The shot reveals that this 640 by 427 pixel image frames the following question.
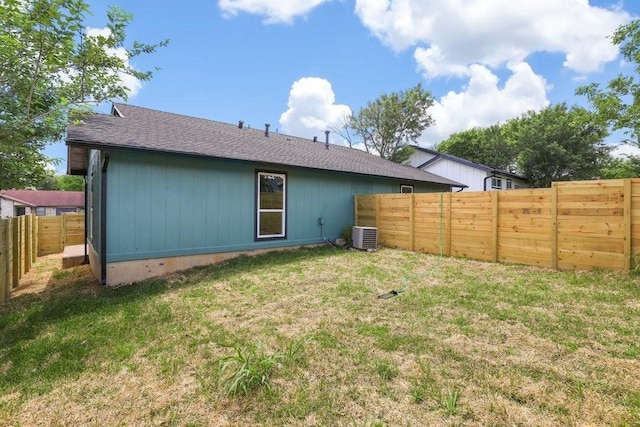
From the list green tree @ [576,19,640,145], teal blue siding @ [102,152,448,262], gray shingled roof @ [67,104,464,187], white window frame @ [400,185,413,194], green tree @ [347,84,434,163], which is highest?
green tree @ [347,84,434,163]

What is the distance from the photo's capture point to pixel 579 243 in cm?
566

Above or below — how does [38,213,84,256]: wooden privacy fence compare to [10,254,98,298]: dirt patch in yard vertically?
above

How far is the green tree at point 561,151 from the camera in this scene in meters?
20.9

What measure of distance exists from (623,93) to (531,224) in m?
11.1

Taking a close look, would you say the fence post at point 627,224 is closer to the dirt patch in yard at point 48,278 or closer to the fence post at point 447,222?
the fence post at point 447,222

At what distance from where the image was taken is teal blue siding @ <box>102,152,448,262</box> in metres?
5.80

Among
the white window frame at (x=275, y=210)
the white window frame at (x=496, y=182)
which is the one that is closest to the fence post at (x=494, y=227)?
the white window frame at (x=275, y=210)

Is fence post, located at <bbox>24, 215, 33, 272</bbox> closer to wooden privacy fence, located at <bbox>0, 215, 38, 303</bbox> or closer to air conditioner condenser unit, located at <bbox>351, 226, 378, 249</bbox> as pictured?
wooden privacy fence, located at <bbox>0, 215, 38, 303</bbox>

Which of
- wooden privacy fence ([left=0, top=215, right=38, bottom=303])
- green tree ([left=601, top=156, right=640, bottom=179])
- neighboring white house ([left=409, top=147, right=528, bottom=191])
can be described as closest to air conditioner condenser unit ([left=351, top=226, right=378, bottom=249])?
wooden privacy fence ([left=0, top=215, right=38, bottom=303])

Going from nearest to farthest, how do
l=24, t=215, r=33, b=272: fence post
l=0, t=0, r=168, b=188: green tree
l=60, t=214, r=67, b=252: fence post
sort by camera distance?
l=0, t=0, r=168, b=188: green tree → l=24, t=215, r=33, b=272: fence post → l=60, t=214, r=67, b=252: fence post

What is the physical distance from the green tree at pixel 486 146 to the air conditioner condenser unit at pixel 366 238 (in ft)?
77.6

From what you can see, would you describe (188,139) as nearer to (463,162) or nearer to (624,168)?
(463,162)

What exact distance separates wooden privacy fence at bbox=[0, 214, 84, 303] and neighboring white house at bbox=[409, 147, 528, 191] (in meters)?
17.6

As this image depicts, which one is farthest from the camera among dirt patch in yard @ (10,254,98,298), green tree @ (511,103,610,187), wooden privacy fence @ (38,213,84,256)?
green tree @ (511,103,610,187)
